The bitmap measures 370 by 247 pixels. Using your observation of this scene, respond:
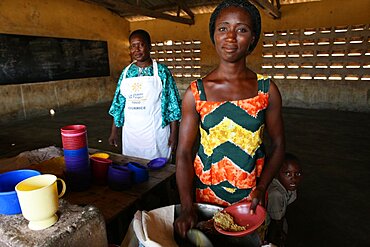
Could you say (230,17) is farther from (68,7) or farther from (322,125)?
(68,7)

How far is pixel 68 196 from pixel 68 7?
8418mm

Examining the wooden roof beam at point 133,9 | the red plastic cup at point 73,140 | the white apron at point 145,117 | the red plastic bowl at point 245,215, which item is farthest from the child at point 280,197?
the wooden roof beam at point 133,9

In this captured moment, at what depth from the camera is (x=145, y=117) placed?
217 centimetres

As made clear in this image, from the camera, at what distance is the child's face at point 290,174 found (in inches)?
73.8

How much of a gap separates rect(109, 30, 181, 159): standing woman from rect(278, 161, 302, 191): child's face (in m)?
0.91

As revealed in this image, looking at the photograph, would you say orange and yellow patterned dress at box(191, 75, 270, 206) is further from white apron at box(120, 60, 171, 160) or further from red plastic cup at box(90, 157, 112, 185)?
white apron at box(120, 60, 171, 160)

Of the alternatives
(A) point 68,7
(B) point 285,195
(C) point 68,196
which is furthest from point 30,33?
(B) point 285,195

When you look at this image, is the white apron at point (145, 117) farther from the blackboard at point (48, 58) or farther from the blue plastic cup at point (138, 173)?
the blackboard at point (48, 58)

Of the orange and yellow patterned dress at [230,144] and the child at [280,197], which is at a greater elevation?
the orange and yellow patterned dress at [230,144]

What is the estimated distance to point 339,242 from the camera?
6.93 ft

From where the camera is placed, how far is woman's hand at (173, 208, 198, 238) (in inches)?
32.0

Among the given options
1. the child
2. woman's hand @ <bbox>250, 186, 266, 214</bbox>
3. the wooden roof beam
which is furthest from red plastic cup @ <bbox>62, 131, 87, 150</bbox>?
the wooden roof beam

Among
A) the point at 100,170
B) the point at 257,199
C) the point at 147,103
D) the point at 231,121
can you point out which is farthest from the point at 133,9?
the point at 257,199

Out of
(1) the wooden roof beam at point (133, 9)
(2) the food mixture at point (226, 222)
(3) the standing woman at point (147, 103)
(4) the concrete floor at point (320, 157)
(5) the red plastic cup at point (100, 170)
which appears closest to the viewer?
(2) the food mixture at point (226, 222)
